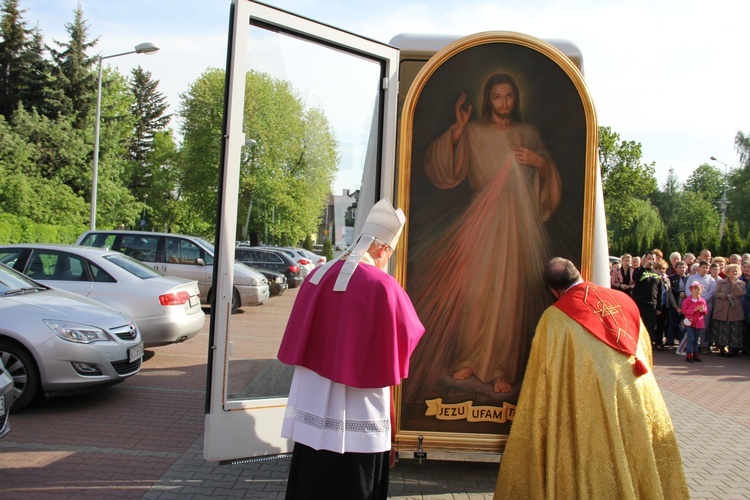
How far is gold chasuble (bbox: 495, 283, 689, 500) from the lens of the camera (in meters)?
3.76

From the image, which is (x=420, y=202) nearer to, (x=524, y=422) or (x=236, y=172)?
(x=236, y=172)

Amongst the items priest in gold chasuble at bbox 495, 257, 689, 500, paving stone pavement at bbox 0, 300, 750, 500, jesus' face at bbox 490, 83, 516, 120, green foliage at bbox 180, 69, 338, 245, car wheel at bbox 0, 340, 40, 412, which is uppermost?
jesus' face at bbox 490, 83, 516, 120

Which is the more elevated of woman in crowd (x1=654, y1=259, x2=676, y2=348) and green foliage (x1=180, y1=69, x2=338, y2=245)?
green foliage (x1=180, y1=69, x2=338, y2=245)

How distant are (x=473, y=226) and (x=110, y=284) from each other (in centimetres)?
591

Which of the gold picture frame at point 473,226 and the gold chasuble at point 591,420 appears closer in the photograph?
the gold chasuble at point 591,420

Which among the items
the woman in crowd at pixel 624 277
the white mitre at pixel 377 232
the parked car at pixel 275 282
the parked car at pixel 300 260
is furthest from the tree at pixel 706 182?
the white mitre at pixel 377 232

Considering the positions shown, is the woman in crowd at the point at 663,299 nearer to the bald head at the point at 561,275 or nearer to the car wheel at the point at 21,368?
the bald head at the point at 561,275

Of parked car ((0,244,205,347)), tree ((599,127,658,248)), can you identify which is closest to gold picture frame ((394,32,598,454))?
parked car ((0,244,205,347))

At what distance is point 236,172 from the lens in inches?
169

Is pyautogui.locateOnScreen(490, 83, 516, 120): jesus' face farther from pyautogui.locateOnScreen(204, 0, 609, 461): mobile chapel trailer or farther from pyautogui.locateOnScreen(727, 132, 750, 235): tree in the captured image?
pyautogui.locateOnScreen(727, 132, 750, 235): tree

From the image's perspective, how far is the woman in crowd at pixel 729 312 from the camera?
40.0ft

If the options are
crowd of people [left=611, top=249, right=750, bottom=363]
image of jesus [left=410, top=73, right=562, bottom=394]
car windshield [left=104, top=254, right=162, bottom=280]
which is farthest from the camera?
crowd of people [left=611, top=249, right=750, bottom=363]

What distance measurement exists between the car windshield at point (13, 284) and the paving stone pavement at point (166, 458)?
1251 mm

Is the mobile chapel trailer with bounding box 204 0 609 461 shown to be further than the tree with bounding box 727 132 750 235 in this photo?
No
